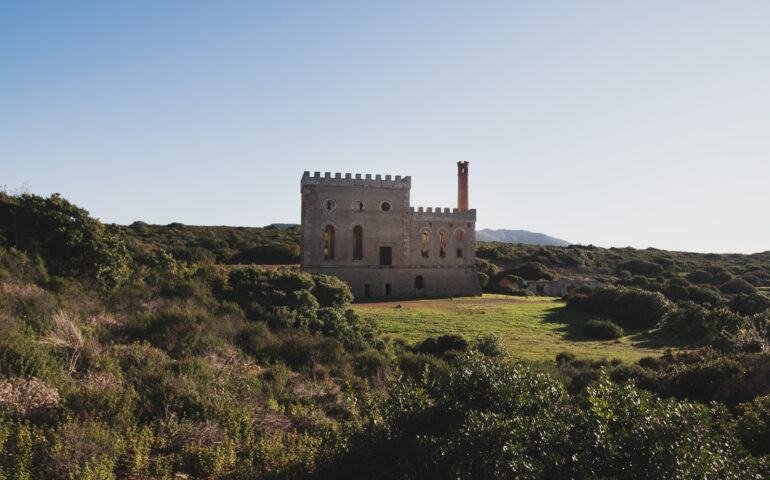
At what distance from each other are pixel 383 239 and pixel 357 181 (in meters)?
4.69

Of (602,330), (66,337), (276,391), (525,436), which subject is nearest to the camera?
(525,436)

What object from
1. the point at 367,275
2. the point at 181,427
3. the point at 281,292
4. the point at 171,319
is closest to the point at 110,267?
the point at 171,319

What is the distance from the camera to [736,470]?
408cm

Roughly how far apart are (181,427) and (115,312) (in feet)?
17.5

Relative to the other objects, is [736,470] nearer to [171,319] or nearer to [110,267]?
[171,319]

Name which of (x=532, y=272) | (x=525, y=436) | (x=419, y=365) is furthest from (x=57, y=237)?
(x=532, y=272)

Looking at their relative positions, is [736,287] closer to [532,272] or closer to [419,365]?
[532,272]

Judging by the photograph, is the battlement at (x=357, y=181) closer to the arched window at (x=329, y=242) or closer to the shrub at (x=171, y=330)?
the arched window at (x=329, y=242)

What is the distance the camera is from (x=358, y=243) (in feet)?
108

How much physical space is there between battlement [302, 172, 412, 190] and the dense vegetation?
1765cm

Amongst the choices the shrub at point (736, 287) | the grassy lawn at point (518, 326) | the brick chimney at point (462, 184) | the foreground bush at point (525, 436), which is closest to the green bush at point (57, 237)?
the foreground bush at point (525, 436)

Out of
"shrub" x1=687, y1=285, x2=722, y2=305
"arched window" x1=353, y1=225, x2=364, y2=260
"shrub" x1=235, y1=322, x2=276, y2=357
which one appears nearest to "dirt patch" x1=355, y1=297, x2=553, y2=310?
"arched window" x1=353, y1=225, x2=364, y2=260

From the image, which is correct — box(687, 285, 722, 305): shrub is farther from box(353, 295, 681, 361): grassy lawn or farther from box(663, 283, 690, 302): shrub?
box(353, 295, 681, 361): grassy lawn

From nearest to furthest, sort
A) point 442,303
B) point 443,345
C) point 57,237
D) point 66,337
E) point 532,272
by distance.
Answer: point 66,337, point 57,237, point 443,345, point 442,303, point 532,272
